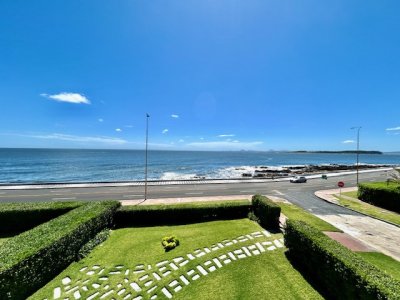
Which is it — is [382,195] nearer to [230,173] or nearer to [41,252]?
[41,252]

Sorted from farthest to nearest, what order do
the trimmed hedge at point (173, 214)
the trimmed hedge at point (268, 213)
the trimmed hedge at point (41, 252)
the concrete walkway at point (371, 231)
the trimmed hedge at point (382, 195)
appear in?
the trimmed hedge at point (382, 195) < the trimmed hedge at point (173, 214) < the trimmed hedge at point (268, 213) < the concrete walkway at point (371, 231) < the trimmed hedge at point (41, 252)

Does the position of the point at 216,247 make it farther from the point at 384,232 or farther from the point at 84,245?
the point at 384,232

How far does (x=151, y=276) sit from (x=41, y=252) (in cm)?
459

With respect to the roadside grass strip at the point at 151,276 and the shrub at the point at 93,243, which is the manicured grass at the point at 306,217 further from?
the shrub at the point at 93,243

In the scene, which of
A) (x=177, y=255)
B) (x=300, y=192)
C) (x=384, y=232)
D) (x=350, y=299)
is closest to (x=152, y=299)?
(x=177, y=255)

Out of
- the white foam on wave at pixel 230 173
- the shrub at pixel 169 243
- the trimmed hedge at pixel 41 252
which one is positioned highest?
the trimmed hedge at pixel 41 252

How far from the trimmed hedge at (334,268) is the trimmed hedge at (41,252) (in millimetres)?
11194

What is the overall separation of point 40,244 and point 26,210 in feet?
25.6

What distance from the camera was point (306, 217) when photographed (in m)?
16.9

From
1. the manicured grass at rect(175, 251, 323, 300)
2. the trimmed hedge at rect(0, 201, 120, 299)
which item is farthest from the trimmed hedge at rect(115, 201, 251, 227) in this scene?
the manicured grass at rect(175, 251, 323, 300)

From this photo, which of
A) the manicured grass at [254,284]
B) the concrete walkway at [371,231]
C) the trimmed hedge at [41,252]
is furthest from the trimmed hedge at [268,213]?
the trimmed hedge at [41,252]

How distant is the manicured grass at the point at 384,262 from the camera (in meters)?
9.33

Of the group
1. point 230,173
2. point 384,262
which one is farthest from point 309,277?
point 230,173

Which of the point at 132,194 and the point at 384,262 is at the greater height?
the point at 384,262
